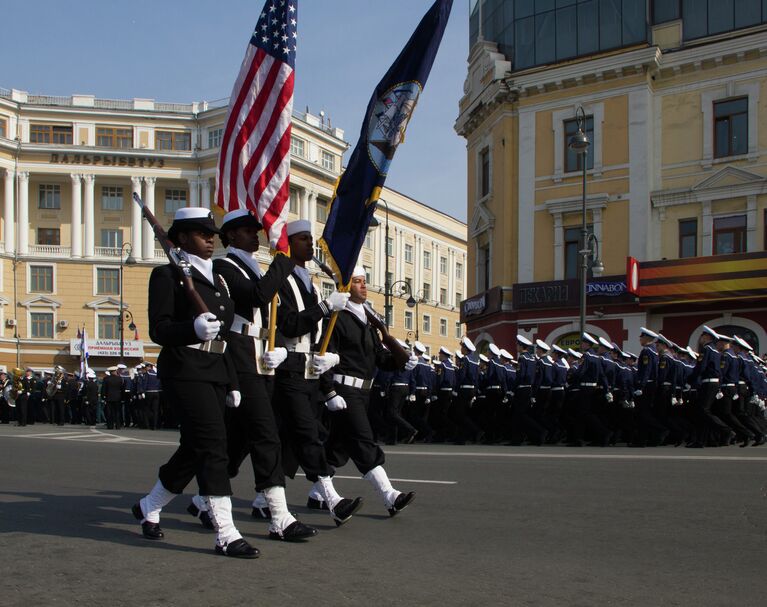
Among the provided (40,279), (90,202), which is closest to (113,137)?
(90,202)

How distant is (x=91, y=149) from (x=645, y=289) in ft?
164

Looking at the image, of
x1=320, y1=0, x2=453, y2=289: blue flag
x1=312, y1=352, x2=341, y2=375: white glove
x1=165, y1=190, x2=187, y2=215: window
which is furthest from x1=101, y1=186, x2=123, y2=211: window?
x1=312, y1=352, x2=341, y2=375: white glove

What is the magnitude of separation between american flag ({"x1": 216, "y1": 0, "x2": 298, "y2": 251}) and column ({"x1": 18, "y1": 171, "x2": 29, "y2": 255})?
210 ft

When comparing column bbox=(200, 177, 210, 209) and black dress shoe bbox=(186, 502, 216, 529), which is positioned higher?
column bbox=(200, 177, 210, 209)

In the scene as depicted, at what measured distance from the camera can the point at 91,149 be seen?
68.8 metres

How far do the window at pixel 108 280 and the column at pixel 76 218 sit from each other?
202 cm

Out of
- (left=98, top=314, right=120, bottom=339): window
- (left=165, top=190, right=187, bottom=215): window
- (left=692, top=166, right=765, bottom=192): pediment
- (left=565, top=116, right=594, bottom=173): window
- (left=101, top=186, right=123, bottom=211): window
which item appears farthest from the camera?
(left=165, top=190, right=187, bottom=215): window

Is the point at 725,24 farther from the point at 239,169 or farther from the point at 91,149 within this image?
the point at 91,149

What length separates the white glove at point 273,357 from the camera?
6.12m

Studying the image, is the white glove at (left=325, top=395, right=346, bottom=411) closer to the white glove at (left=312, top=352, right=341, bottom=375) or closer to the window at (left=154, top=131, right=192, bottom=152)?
the white glove at (left=312, top=352, right=341, bottom=375)

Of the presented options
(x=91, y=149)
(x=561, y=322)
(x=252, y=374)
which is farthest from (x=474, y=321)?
(x=91, y=149)

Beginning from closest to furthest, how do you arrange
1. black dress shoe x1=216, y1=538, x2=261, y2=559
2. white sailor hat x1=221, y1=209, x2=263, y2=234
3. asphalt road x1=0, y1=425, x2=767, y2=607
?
asphalt road x1=0, y1=425, x2=767, y2=607, black dress shoe x1=216, y1=538, x2=261, y2=559, white sailor hat x1=221, y1=209, x2=263, y2=234

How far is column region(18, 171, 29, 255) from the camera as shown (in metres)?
67.9

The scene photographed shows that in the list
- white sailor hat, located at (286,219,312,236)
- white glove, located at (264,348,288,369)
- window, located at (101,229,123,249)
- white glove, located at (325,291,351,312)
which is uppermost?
window, located at (101,229,123,249)
